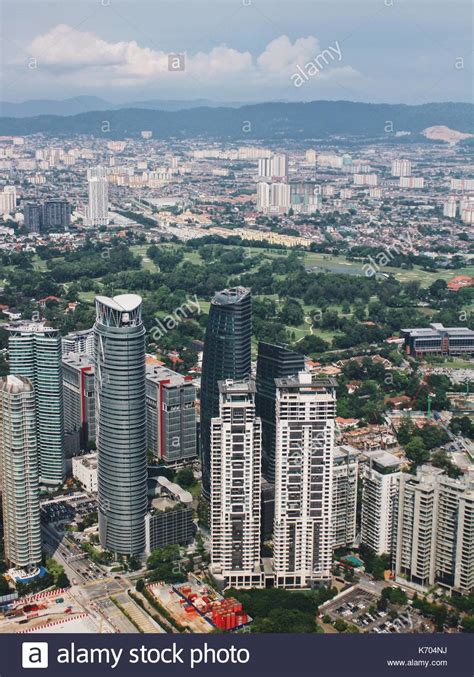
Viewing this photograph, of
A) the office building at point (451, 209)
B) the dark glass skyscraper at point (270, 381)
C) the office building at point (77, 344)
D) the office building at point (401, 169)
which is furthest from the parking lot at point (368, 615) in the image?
the office building at point (401, 169)

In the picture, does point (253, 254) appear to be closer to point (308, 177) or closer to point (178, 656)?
point (308, 177)

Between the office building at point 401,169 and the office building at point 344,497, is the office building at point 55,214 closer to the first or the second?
the office building at point 401,169

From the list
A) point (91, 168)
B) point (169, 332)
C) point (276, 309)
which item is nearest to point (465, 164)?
point (91, 168)

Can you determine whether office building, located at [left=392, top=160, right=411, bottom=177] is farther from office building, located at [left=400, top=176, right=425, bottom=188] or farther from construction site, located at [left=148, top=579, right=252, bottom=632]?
construction site, located at [left=148, top=579, right=252, bottom=632]

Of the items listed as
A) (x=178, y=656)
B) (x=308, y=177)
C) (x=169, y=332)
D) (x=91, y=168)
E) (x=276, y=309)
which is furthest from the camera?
(x=308, y=177)

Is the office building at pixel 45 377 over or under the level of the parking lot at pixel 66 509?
over

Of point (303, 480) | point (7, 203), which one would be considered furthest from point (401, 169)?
point (303, 480)
